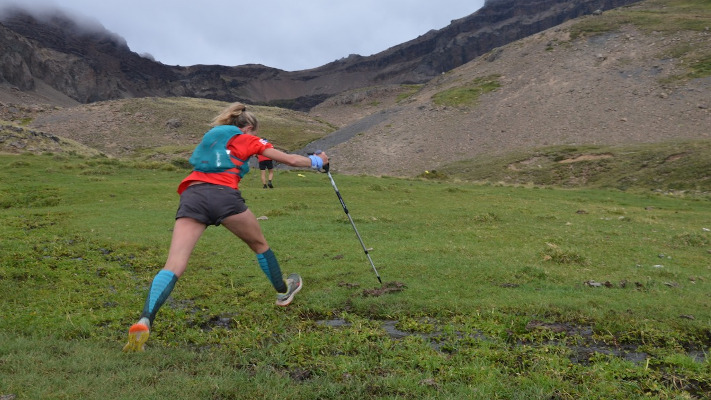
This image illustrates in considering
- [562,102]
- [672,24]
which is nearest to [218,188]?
[562,102]

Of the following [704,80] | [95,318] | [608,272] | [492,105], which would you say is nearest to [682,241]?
[608,272]

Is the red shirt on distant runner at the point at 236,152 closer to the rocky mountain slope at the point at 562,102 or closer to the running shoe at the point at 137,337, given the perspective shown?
the running shoe at the point at 137,337

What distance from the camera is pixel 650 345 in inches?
250

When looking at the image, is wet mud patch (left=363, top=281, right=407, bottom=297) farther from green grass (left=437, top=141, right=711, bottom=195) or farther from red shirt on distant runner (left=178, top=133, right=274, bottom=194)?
green grass (left=437, top=141, right=711, bottom=195)

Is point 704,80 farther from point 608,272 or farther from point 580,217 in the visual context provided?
point 608,272

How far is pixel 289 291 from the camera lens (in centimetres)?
816

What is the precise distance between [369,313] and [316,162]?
8.86 feet

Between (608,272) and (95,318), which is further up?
(95,318)

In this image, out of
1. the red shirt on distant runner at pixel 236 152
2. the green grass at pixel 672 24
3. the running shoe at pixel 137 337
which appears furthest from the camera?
the green grass at pixel 672 24

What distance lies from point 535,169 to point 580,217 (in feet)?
93.6

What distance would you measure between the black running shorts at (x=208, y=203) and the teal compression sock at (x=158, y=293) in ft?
2.83

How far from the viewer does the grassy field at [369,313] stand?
16.7 feet

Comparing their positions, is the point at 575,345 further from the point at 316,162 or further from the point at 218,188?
the point at 218,188

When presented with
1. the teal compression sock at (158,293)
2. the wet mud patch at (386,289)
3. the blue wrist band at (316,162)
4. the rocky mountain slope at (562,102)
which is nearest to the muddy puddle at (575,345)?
the wet mud patch at (386,289)
